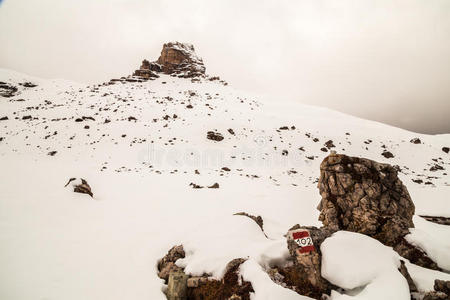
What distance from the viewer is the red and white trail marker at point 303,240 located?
17.5ft

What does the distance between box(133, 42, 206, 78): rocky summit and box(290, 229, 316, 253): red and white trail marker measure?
65.0 m

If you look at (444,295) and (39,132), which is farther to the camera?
(39,132)

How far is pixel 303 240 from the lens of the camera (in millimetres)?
5418

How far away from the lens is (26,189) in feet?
34.8

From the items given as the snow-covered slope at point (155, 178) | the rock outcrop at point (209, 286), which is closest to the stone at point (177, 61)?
the snow-covered slope at point (155, 178)

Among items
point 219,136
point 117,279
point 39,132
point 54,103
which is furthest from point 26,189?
point 54,103

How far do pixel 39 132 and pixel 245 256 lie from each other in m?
37.1

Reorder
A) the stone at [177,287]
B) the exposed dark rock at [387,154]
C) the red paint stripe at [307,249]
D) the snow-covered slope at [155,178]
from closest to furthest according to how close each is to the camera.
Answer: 1. the stone at [177,287]
2. the red paint stripe at [307,249]
3. the snow-covered slope at [155,178]
4. the exposed dark rock at [387,154]

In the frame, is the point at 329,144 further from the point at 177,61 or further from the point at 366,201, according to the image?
the point at 177,61

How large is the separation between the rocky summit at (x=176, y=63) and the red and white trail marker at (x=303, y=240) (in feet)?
213

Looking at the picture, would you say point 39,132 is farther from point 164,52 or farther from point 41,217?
point 164,52

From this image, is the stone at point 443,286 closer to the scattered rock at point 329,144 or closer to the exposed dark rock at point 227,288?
the exposed dark rock at point 227,288

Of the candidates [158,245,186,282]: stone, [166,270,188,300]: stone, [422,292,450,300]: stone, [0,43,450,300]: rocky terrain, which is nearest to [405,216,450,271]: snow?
[0,43,450,300]: rocky terrain

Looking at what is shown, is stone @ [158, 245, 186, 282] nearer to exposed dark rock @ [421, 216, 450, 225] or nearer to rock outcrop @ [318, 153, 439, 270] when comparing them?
rock outcrop @ [318, 153, 439, 270]
